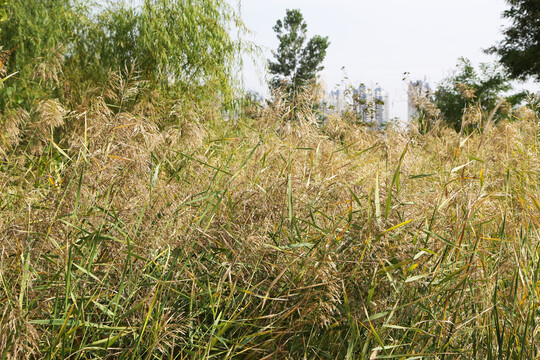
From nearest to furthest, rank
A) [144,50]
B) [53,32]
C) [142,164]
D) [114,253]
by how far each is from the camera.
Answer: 1. [114,253]
2. [142,164]
3. [53,32]
4. [144,50]

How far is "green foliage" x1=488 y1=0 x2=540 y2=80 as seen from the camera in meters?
16.8

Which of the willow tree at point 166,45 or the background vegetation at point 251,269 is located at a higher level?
the willow tree at point 166,45

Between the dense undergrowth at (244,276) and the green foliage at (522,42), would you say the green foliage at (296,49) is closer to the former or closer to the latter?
the green foliage at (522,42)

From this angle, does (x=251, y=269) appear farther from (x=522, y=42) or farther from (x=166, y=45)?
(x=522, y=42)

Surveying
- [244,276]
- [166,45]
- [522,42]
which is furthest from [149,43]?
[522,42]

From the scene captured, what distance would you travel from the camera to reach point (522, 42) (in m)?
18.2

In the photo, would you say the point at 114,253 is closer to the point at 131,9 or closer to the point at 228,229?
the point at 228,229

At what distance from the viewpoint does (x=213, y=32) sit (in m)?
6.23

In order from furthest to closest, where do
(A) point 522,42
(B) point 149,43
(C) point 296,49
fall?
1. (C) point 296,49
2. (A) point 522,42
3. (B) point 149,43

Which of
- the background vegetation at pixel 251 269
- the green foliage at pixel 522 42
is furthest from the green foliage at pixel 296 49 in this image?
the background vegetation at pixel 251 269

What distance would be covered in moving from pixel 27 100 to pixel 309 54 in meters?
31.1

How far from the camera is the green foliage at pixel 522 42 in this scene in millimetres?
16828

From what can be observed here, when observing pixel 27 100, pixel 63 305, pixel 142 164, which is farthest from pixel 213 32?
pixel 63 305

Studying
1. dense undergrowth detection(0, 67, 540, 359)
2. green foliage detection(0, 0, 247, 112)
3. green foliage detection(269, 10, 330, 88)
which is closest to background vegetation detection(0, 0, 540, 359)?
dense undergrowth detection(0, 67, 540, 359)
